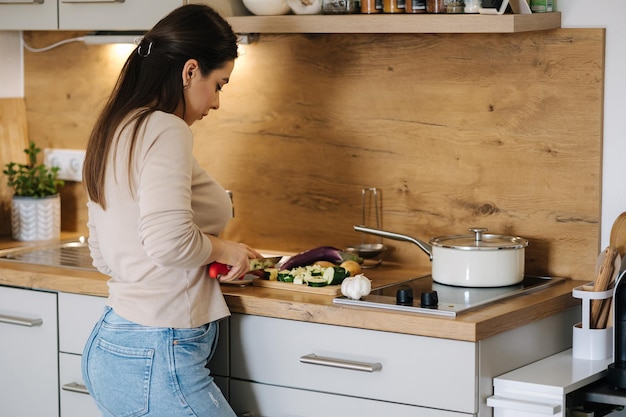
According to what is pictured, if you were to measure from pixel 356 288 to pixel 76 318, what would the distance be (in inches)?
28.3

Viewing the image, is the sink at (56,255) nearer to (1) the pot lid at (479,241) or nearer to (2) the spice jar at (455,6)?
(1) the pot lid at (479,241)

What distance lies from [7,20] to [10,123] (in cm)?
43


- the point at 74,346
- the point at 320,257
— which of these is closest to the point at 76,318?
the point at 74,346

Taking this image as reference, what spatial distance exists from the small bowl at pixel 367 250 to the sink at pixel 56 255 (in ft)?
2.14

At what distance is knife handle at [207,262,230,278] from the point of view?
222 cm

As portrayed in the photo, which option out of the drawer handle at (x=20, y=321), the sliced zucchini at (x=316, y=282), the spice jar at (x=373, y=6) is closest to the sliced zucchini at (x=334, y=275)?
the sliced zucchini at (x=316, y=282)

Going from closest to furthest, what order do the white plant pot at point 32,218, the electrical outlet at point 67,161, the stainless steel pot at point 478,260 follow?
1. the stainless steel pot at point 478,260
2. the white plant pot at point 32,218
3. the electrical outlet at point 67,161

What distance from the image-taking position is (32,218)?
308 centimetres

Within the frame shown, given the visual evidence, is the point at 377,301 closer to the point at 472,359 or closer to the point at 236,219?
the point at 472,359

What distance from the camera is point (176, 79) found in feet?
7.17

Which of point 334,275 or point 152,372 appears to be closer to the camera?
point 152,372

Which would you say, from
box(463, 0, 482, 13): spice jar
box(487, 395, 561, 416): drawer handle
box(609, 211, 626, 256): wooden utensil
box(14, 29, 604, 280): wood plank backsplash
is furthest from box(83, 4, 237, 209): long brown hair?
box(609, 211, 626, 256): wooden utensil

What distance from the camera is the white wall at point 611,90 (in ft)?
8.14

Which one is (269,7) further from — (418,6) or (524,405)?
(524,405)
